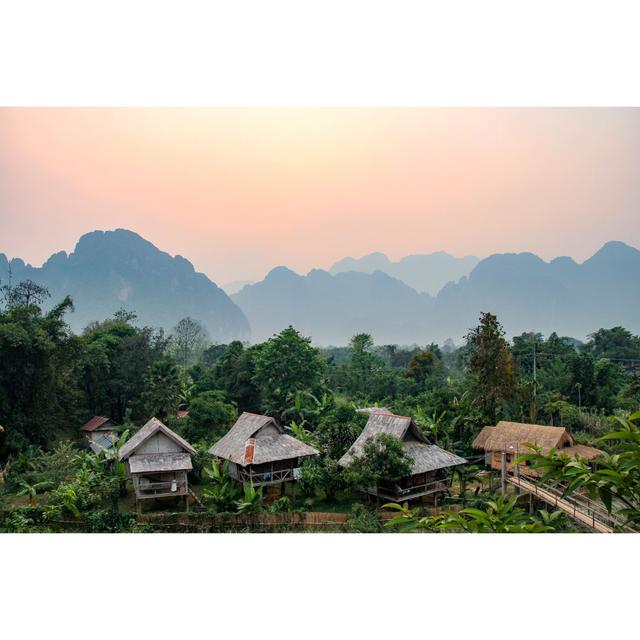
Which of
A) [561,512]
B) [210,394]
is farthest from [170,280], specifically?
[561,512]

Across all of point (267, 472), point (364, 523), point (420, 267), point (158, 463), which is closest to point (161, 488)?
point (158, 463)

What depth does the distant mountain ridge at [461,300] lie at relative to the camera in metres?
12.7

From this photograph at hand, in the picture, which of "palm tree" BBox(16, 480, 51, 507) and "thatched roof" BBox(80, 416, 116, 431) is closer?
"palm tree" BBox(16, 480, 51, 507)

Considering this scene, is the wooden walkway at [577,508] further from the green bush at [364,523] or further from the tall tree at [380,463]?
the green bush at [364,523]

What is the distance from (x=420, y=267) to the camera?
47.2 feet

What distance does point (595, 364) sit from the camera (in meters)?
10.8

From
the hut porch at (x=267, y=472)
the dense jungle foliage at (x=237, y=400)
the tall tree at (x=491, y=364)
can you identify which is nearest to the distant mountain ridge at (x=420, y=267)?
the dense jungle foliage at (x=237, y=400)

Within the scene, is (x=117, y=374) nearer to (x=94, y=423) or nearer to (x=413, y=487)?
(x=94, y=423)

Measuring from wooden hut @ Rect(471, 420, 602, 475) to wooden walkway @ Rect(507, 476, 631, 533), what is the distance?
2.36 feet

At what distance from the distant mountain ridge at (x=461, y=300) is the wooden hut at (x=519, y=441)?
3.83 m

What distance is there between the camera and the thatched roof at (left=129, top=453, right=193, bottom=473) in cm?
724

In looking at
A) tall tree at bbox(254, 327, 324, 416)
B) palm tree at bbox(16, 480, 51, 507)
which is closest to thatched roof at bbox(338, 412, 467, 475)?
tall tree at bbox(254, 327, 324, 416)

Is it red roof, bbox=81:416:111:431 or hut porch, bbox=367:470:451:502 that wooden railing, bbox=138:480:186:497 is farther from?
red roof, bbox=81:416:111:431

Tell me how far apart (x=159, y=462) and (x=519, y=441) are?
501 centimetres
